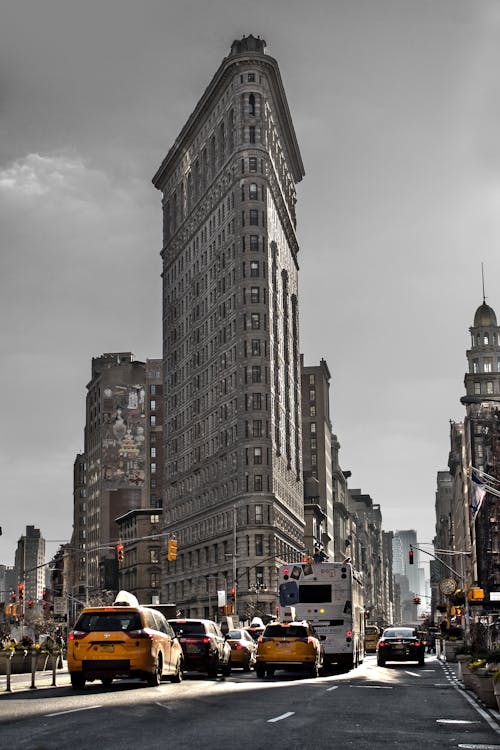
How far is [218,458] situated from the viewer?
475ft

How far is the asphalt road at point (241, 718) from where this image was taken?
15547 millimetres

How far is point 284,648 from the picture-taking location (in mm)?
38281

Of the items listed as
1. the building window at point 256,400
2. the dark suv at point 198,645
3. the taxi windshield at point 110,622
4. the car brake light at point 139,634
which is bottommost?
the dark suv at point 198,645

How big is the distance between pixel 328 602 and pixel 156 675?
17413 mm

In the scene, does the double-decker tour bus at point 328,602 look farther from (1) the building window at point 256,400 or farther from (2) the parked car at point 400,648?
(1) the building window at point 256,400

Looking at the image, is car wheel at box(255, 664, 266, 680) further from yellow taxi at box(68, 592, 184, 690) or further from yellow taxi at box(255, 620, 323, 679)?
yellow taxi at box(68, 592, 184, 690)

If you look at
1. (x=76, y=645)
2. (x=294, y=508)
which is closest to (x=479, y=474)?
(x=76, y=645)

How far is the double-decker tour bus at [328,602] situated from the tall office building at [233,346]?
8086 cm

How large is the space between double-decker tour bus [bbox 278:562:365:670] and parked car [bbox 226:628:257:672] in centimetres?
218

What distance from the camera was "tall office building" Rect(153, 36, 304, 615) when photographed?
13750cm

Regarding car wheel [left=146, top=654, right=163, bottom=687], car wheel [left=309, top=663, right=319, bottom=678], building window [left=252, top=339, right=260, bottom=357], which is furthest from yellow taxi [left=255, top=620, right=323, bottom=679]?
building window [left=252, top=339, right=260, bottom=357]

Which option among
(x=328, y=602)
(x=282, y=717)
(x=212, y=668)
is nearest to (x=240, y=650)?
(x=328, y=602)

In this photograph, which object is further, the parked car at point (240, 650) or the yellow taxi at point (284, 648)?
the parked car at point (240, 650)

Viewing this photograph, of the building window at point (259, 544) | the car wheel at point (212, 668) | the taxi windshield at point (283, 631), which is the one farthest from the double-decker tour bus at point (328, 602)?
the building window at point (259, 544)
